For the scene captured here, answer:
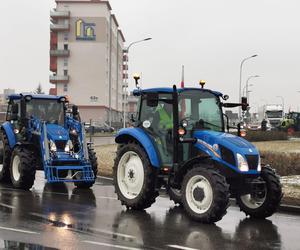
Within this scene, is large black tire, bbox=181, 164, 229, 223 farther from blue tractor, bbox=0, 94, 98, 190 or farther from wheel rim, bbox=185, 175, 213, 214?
blue tractor, bbox=0, 94, 98, 190

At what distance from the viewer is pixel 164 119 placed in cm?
991

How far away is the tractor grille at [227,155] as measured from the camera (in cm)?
878

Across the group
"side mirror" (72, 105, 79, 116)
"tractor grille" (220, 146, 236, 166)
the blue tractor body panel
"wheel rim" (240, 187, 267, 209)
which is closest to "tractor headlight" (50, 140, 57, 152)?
"side mirror" (72, 105, 79, 116)

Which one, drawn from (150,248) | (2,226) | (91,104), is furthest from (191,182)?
(91,104)

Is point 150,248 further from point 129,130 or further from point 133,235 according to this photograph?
point 129,130

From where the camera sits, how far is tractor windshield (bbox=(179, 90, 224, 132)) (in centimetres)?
966

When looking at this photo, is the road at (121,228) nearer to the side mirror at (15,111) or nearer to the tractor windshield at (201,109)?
the tractor windshield at (201,109)

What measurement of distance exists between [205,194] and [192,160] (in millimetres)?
692

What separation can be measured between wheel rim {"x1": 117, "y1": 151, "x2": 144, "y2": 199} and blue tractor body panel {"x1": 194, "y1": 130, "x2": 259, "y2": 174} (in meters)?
1.44

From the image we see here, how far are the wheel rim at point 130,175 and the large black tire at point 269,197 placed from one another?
219cm

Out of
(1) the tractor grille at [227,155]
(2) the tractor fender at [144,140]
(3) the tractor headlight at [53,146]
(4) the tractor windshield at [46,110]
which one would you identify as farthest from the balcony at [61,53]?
(1) the tractor grille at [227,155]

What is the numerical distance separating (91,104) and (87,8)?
18.2 meters

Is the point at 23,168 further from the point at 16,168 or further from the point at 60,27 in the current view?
the point at 60,27

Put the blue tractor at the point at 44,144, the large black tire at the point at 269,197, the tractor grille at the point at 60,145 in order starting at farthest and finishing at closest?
the tractor grille at the point at 60,145
the blue tractor at the point at 44,144
the large black tire at the point at 269,197
